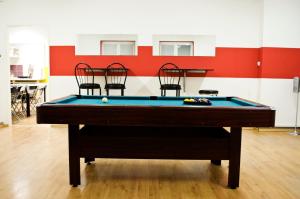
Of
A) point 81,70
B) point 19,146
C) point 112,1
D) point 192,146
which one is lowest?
point 19,146

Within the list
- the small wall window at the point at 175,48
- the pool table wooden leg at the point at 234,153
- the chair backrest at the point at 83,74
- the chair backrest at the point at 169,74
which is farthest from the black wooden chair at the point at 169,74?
the pool table wooden leg at the point at 234,153

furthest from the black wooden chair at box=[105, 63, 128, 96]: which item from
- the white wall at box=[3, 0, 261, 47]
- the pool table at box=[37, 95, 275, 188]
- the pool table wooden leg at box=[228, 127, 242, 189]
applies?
the pool table wooden leg at box=[228, 127, 242, 189]

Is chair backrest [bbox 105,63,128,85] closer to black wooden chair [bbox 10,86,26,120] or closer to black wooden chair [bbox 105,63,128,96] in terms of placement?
black wooden chair [bbox 105,63,128,96]

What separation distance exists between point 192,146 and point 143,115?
64cm

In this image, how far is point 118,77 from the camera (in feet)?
20.1

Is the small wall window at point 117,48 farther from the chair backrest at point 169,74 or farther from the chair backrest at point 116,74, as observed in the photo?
the chair backrest at point 169,74

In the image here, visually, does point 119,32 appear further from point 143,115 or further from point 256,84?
point 143,115

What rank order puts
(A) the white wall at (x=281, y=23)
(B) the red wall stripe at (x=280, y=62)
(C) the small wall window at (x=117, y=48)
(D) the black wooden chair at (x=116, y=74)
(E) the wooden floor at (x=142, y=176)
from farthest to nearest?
(C) the small wall window at (x=117, y=48) → (D) the black wooden chair at (x=116, y=74) → (B) the red wall stripe at (x=280, y=62) → (A) the white wall at (x=281, y=23) → (E) the wooden floor at (x=142, y=176)

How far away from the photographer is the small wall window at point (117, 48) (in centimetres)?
947

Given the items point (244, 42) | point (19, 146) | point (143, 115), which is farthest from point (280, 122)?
point (19, 146)

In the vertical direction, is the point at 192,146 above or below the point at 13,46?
below

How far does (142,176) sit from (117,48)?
7.04 meters

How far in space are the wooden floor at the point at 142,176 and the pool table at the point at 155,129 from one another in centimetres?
22

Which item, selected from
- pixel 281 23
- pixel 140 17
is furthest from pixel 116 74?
pixel 281 23
